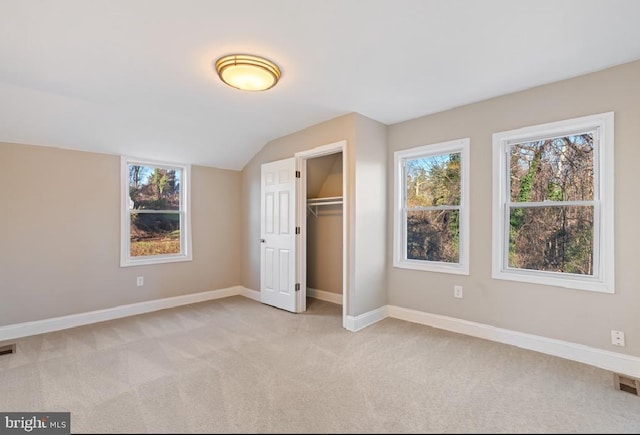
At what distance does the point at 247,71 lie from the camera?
242 centimetres

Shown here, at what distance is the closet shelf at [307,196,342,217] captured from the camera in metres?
4.39

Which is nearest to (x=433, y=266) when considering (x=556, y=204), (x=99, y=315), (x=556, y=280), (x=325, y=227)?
(x=556, y=280)

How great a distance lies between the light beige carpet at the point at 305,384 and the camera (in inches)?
72.3

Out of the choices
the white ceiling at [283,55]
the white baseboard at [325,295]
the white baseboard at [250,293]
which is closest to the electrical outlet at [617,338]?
the white ceiling at [283,55]

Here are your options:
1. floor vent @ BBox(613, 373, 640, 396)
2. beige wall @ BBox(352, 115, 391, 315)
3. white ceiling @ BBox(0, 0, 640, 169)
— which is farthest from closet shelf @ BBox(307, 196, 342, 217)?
floor vent @ BBox(613, 373, 640, 396)

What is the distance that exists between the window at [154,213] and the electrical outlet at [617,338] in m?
4.84

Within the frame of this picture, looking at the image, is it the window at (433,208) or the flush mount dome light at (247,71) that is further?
the window at (433,208)

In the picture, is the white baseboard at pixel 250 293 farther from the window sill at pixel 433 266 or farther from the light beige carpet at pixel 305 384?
the window sill at pixel 433 266

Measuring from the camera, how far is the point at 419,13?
6.15 ft

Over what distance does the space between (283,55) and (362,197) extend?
5.72 feet

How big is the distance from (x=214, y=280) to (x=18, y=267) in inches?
89.2

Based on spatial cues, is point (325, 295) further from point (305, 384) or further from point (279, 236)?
point (305, 384)

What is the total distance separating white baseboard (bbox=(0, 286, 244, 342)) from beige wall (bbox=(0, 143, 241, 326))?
62 mm

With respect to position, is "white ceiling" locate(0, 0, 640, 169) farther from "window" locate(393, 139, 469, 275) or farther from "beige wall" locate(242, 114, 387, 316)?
"window" locate(393, 139, 469, 275)
